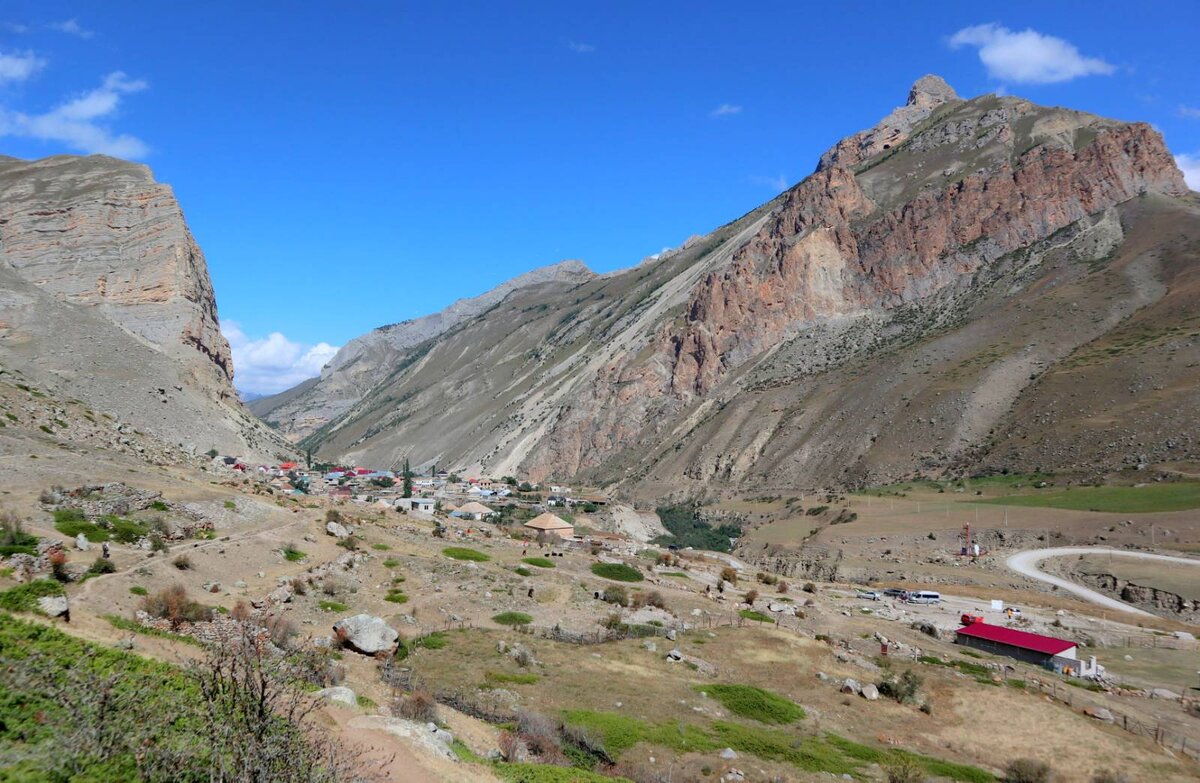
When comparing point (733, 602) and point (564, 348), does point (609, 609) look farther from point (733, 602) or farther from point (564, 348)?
point (564, 348)

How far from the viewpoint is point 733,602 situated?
38281mm

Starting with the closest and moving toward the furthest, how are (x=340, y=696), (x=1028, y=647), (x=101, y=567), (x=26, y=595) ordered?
(x=26, y=595) < (x=340, y=696) < (x=101, y=567) < (x=1028, y=647)

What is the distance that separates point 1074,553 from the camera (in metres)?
52.5

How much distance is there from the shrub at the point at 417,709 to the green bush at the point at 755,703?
32.6 ft

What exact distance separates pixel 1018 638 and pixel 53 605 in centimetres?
3880

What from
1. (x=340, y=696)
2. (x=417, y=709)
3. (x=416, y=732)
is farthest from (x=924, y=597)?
(x=340, y=696)

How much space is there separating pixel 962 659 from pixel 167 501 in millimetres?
35332

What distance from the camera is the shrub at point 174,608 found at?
739 inches

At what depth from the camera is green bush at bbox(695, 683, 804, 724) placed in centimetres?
2138

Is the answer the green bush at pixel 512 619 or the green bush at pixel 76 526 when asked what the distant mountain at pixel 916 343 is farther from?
the green bush at pixel 76 526

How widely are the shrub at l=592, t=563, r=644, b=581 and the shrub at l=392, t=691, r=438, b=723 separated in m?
24.6

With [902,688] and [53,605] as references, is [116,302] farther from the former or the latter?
[902,688]

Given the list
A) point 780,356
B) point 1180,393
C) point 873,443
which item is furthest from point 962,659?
point 780,356

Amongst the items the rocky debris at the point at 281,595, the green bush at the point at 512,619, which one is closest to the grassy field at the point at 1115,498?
the green bush at the point at 512,619
